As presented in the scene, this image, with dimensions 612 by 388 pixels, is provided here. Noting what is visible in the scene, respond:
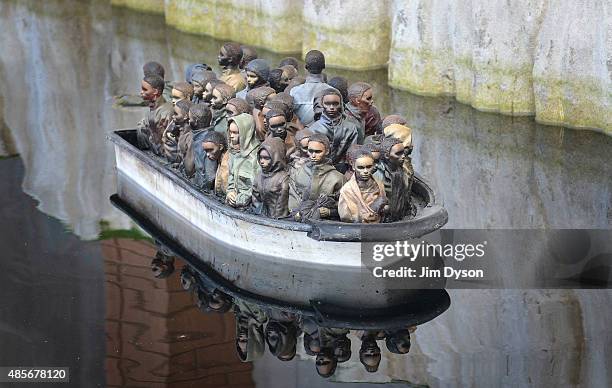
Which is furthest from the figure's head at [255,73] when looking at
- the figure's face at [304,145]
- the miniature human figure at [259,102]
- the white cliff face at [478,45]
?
the white cliff face at [478,45]

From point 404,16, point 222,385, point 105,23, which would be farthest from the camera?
point 105,23

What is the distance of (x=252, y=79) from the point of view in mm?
15977

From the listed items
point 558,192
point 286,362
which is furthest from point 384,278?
point 558,192

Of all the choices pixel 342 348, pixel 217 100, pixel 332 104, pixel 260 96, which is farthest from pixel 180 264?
pixel 342 348

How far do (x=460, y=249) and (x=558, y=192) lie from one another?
8.98 feet

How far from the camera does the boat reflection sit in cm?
1269

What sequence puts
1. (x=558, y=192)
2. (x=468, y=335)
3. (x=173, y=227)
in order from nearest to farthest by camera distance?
(x=468, y=335) < (x=173, y=227) < (x=558, y=192)

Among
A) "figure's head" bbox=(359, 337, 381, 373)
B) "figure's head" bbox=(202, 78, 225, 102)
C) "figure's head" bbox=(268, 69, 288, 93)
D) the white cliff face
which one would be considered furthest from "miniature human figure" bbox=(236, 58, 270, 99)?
the white cliff face

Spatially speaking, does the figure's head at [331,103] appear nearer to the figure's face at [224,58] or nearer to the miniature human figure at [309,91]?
the miniature human figure at [309,91]

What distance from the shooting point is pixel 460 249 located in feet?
49.5

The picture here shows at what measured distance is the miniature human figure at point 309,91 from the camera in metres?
15.5

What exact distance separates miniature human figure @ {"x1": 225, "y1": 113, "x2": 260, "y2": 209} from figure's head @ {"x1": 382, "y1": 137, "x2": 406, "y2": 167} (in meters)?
1.68

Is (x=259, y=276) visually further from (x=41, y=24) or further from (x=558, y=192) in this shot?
(x=41, y=24)

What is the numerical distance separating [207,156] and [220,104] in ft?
2.80
